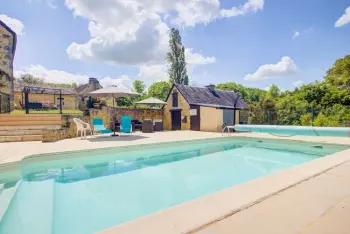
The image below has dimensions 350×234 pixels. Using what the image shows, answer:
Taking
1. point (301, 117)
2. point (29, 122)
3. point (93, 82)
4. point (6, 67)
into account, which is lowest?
point (29, 122)

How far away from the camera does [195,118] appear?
1570cm

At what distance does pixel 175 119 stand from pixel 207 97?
3795mm

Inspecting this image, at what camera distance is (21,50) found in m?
16.7

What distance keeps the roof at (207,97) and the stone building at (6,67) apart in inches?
488

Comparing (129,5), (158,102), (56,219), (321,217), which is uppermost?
(129,5)

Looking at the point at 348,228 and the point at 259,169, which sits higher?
the point at 348,228

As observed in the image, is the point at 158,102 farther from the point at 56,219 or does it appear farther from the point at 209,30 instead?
the point at 56,219

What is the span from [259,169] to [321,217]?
419 cm

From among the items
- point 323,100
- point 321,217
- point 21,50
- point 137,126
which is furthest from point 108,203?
point 323,100

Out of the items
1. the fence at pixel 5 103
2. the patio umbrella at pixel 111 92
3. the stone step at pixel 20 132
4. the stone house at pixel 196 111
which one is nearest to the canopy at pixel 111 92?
the patio umbrella at pixel 111 92

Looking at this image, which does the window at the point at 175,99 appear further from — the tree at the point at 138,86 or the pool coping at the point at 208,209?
the tree at the point at 138,86

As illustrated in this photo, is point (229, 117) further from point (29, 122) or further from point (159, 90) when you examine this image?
point (159, 90)

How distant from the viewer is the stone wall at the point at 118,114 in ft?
45.7

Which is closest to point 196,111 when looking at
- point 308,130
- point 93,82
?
point 308,130
